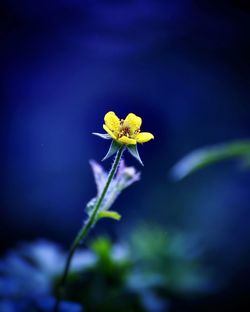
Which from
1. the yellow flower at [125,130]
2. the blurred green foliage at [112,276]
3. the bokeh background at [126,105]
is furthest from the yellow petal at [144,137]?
the bokeh background at [126,105]

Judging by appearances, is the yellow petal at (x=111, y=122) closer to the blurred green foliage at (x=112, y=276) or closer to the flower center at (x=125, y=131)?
the flower center at (x=125, y=131)

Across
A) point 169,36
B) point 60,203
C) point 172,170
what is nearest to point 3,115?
point 60,203

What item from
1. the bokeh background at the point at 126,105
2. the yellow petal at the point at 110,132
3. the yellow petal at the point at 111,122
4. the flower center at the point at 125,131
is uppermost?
the bokeh background at the point at 126,105

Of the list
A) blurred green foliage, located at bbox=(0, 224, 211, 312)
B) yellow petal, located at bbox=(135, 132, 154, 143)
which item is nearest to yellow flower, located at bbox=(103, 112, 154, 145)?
yellow petal, located at bbox=(135, 132, 154, 143)

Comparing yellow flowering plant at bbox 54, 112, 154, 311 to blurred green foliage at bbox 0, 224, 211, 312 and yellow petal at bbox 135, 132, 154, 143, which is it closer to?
yellow petal at bbox 135, 132, 154, 143

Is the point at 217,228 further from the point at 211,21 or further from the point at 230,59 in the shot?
the point at 211,21

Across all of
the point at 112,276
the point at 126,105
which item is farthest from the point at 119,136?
the point at 126,105
